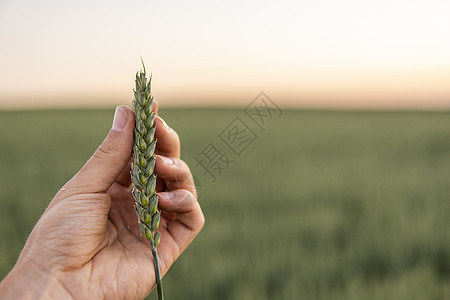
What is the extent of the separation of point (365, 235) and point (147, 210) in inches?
96.0

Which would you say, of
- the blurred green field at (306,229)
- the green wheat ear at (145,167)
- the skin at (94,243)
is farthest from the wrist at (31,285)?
the blurred green field at (306,229)

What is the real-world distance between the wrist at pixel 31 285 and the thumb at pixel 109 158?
0.86ft

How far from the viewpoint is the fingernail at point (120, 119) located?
3.83ft

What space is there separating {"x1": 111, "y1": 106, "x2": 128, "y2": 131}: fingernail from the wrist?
1.61 ft

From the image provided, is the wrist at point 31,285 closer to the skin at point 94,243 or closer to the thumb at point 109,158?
the skin at point 94,243

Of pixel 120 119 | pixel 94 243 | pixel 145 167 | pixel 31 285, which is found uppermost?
pixel 120 119

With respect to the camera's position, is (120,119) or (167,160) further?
(167,160)

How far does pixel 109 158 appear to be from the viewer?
1.19 metres

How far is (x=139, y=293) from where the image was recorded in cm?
127

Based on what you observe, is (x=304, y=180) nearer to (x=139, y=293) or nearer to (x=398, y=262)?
(x=398, y=262)

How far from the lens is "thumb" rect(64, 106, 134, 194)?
1.17m

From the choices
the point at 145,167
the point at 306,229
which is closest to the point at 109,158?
the point at 145,167

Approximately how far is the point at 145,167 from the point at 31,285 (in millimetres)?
535

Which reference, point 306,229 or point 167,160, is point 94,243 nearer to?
point 167,160
